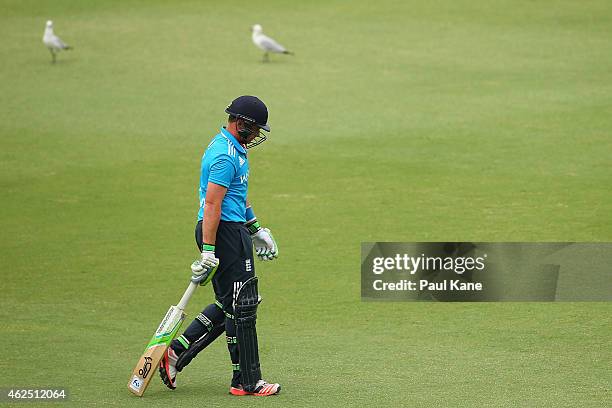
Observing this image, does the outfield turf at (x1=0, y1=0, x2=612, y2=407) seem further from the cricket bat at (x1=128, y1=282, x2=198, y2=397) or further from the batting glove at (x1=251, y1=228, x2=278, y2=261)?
the batting glove at (x1=251, y1=228, x2=278, y2=261)

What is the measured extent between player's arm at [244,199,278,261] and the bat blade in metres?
0.79

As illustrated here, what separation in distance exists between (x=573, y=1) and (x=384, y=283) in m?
19.7

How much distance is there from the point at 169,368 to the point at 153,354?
21 cm

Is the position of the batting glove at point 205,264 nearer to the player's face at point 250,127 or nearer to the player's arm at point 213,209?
the player's arm at point 213,209

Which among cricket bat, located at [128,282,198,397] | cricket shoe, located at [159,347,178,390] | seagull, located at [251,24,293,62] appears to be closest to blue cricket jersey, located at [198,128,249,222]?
cricket bat, located at [128,282,198,397]

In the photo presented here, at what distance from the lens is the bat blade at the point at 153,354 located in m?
7.33

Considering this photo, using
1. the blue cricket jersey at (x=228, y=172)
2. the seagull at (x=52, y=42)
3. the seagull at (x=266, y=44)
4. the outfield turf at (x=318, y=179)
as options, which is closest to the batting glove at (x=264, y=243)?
the blue cricket jersey at (x=228, y=172)

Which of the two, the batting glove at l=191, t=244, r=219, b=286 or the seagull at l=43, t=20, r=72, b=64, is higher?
the seagull at l=43, t=20, r=72, b=64

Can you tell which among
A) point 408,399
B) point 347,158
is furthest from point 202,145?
point 408,399

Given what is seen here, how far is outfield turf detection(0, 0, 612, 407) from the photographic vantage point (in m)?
8.16

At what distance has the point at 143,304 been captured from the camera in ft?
33.6

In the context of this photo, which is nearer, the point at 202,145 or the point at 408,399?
the point at 408,399

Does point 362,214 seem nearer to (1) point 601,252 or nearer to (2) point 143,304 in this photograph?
(1) point 601,252

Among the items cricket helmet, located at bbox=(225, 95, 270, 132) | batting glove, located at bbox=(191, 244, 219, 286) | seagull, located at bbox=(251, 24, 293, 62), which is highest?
seagull, located at bbox=(251, 24, 293, 62)
